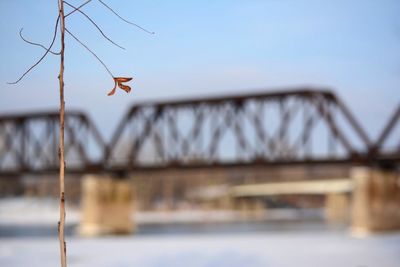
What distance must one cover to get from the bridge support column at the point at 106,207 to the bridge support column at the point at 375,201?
18153mm

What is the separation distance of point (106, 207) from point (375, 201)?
20374mm

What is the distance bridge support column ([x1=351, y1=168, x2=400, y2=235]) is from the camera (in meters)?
51.6

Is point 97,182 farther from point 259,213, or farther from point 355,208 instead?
point 259,213

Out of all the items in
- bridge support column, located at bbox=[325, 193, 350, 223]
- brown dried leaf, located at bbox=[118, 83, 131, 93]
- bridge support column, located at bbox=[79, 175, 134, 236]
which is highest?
brown dried leaf, located at bbox=[118, 83, 131, 93]

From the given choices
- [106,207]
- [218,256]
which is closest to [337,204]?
[106,207]

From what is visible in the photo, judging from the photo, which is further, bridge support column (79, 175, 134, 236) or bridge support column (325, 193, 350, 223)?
bridge support column (325, 193, 350, 223)

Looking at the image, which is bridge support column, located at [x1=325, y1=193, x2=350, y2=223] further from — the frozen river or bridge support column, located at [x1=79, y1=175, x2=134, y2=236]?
the frozen river

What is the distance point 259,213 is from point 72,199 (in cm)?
3751

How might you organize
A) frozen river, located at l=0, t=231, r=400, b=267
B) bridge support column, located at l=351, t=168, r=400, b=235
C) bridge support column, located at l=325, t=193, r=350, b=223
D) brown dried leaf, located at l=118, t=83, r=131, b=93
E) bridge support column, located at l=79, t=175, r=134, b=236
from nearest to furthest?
brown dried leaf, located at l=118, t=83, r=131, b=93, frozen river, located at l=0, t=231, r=400, b=267, bridge support column, located at l=351, t=168, r=400, b=235, bridge support column, located at l=79, t=175, r=134, b=236, bridge support column, located at l=325, t=193, r=350, b=223

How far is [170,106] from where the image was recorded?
62.0 meters

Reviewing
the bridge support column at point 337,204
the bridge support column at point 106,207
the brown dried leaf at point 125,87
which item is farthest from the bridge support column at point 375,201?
the bridge support column at point 337,204

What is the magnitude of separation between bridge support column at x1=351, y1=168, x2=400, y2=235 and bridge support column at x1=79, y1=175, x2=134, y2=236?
18.2 metres

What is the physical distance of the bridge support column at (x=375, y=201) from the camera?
51594mm

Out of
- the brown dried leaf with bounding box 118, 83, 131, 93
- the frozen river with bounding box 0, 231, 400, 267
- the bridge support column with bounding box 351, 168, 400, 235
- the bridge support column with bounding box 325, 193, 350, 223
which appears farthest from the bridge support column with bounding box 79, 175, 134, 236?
the bridge support column with bounding box 325, 193, 350, 223
